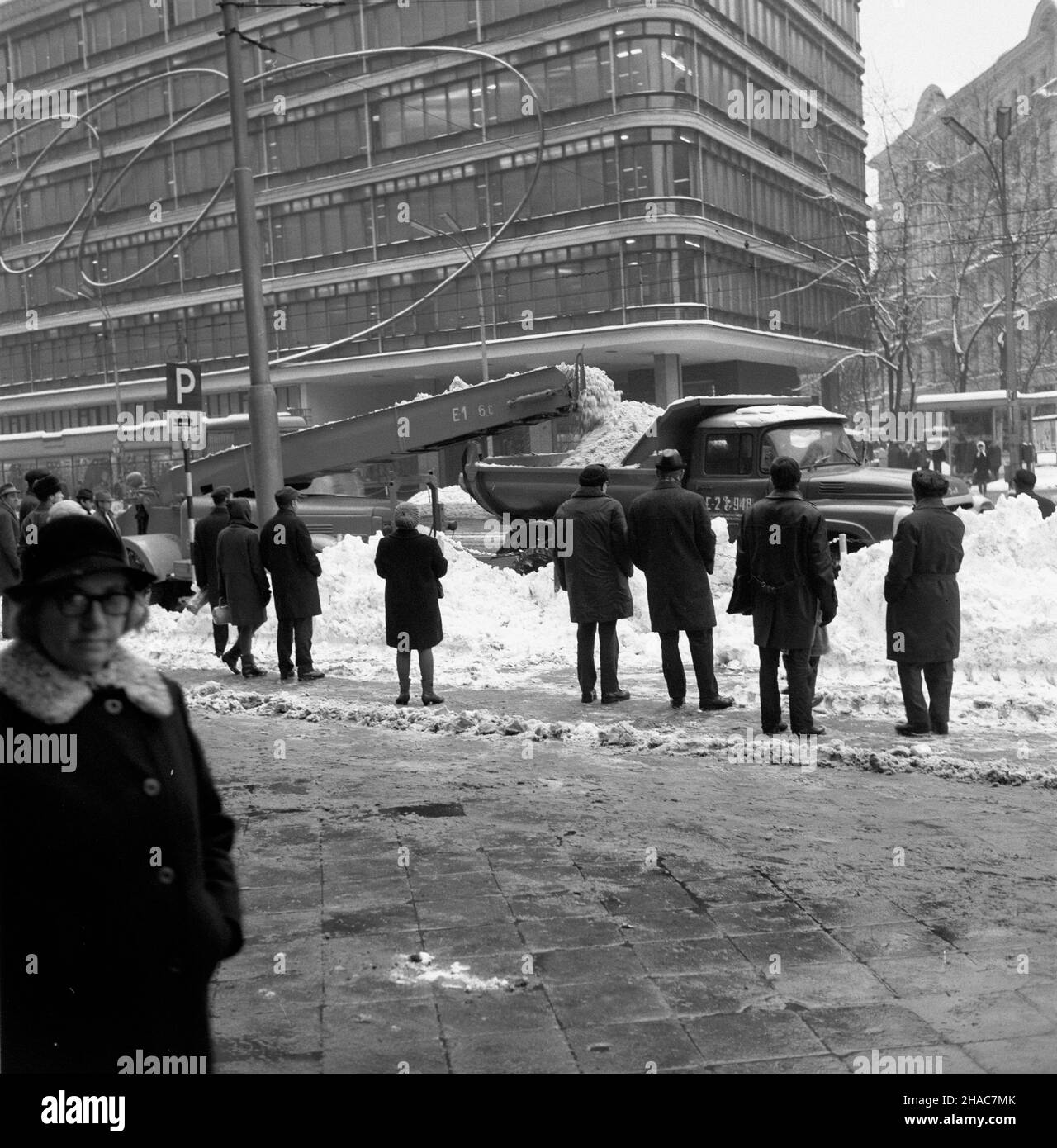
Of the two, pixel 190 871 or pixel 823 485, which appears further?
pixel 823 485

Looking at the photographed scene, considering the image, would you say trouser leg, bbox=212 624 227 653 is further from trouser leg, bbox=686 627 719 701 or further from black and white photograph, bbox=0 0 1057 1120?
trouser leg, bbox=686 627 719 701

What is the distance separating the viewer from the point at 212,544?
14.4 meters

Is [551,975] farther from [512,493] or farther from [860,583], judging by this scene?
[512,493]

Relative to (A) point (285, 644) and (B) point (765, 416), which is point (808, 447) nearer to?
(B) point (765, 416)

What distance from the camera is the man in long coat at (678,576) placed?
35.5ft

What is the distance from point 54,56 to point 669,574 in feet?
206

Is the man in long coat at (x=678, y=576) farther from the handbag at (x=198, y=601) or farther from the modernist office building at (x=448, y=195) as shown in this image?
the modernist office building at (x=448, y=195)

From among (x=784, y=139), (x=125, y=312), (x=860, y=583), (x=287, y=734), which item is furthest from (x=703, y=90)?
(x=287, y=734)

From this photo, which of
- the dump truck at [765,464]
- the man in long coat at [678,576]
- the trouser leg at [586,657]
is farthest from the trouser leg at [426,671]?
the dump truck at [765,464]

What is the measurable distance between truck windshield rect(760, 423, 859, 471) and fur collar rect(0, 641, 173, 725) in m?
13.2

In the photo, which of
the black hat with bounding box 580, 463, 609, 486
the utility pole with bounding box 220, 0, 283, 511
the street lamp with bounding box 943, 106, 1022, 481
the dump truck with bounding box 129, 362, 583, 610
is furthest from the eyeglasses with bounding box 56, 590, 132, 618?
the street lamp with bounding box 943, 106, 1022, 481

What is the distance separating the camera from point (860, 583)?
13086 mm

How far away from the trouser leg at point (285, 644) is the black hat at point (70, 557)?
1023 centimetres

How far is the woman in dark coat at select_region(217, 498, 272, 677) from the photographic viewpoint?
44.1 ft
